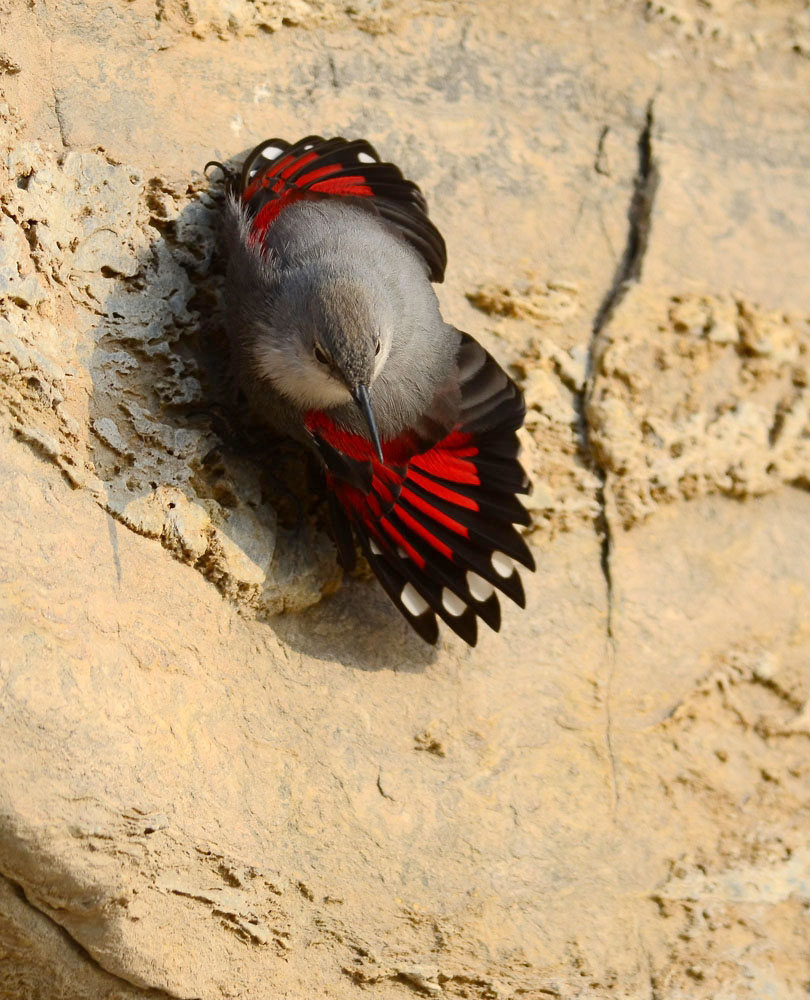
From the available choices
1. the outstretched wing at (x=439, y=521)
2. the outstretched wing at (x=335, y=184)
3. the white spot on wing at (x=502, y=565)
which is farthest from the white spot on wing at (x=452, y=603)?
the outstretched wing at (x=335, y=184)

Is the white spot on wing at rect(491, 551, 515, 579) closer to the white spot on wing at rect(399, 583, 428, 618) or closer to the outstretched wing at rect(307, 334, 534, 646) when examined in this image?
the outstretched wing at rect(307, 334, 534, 646)

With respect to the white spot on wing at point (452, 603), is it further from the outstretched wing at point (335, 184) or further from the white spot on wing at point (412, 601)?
the outstretched wing at point (335, 184)

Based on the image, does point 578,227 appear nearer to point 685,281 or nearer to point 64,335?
point 685,281

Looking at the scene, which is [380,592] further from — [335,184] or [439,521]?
[335,184]

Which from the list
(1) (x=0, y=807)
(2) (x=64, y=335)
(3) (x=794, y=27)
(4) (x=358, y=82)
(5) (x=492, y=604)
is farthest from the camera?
(3) (x=794, y=27)

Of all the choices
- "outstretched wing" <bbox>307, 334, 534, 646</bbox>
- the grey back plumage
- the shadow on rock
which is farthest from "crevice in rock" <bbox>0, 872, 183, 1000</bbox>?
the grey back plumage

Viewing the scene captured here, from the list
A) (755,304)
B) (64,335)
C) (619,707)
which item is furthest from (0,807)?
(755,304)

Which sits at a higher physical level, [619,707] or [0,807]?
[0,807]
